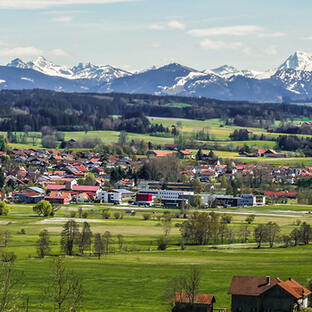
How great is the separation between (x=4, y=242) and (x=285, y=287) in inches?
1381

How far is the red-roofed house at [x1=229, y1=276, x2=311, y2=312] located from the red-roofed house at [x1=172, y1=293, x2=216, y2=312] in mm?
2104

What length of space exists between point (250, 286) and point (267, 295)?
1339 millimetres

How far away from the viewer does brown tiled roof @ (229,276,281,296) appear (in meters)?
51.4

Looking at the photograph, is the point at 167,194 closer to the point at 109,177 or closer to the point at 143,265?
the point at 109,177

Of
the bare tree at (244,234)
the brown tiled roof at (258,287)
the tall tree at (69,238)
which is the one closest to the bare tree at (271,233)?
the bare tree at (244,234)

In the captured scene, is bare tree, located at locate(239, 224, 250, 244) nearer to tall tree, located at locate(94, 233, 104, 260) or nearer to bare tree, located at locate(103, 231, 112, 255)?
bare tree, located at locate(103, 231, 112, 255)

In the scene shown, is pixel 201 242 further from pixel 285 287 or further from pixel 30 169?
pixel 30 169

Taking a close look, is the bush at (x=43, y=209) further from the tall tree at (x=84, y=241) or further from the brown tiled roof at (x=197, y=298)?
the brown tiled roof at (x=197, y=298)

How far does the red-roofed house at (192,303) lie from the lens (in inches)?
1954

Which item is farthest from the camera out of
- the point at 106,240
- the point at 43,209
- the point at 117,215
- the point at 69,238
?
the point at 117,215

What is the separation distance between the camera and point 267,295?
51.1 metres

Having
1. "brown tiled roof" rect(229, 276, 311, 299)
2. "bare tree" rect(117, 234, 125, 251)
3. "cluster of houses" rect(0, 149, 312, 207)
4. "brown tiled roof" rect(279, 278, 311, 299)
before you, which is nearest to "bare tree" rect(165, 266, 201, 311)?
"brown tiled roof" rect(229, 276, 311, 299)

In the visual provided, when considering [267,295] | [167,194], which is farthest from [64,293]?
[167,194]

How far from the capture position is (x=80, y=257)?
72000 millimetres
